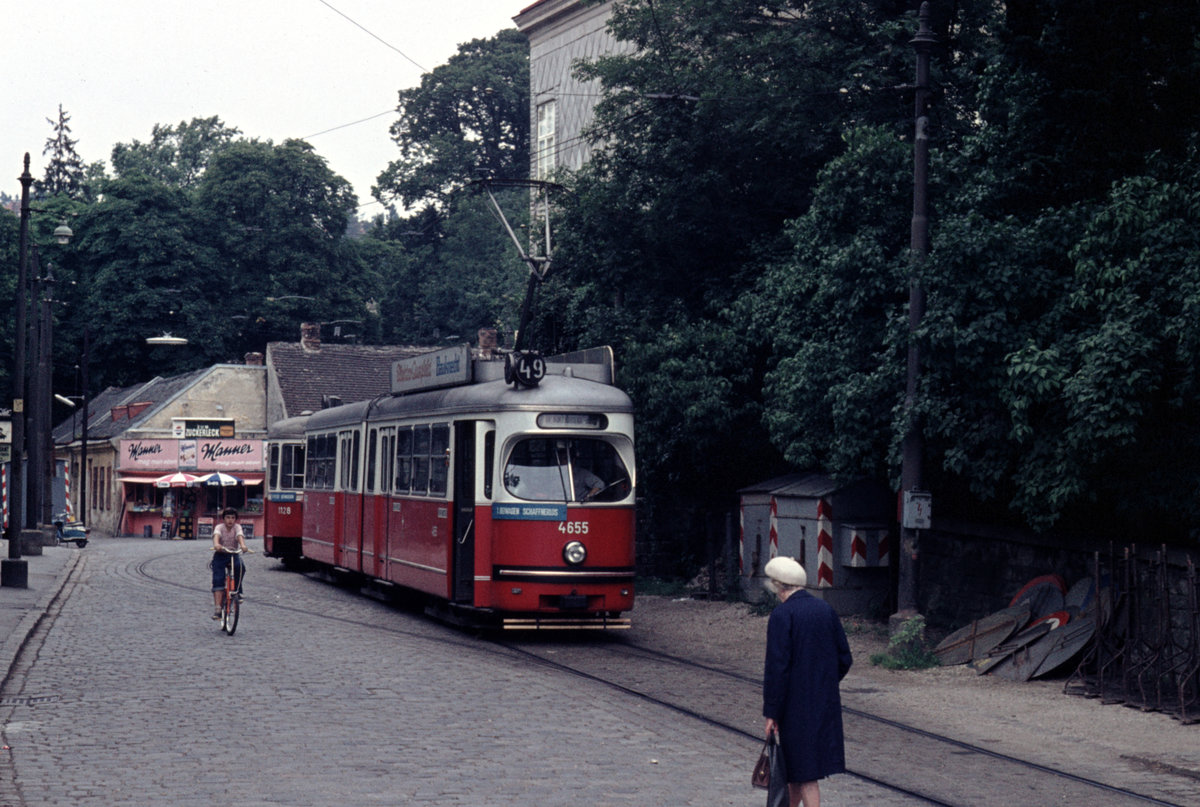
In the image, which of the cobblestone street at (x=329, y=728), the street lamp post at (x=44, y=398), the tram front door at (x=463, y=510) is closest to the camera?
the cobblestone street at (x=329, y=728)

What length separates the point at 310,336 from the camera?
207ft

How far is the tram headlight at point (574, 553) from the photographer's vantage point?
17797mm

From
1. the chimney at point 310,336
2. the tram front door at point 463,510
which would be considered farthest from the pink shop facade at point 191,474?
the tram front door at point 463,510

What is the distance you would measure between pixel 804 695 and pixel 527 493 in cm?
1047

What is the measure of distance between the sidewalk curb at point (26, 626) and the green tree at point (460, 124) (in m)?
41.4

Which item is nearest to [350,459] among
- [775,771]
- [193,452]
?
[775,771]

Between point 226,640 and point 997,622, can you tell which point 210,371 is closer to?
point 226,640

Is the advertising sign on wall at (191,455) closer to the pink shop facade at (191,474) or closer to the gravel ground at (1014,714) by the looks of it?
the pink shop facade at (191,474)

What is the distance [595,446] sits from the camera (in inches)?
723

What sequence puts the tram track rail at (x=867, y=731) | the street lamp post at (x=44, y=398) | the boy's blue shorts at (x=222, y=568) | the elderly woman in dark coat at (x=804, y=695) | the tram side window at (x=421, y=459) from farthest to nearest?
the street lamp post at (x=44, y=398), the tram side window at (x=421, y=459), the boy's blue shorts at (x=222, y=568), the tram track rail at (x=867, y=731), the elderly woman in dark coat at (x=804, y=695)

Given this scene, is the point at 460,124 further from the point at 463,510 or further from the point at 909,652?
the point at 909,652

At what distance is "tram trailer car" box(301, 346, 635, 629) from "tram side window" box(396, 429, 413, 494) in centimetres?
66

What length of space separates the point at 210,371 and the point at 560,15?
78.3ft

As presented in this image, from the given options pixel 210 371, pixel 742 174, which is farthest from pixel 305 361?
pixel 742 174
